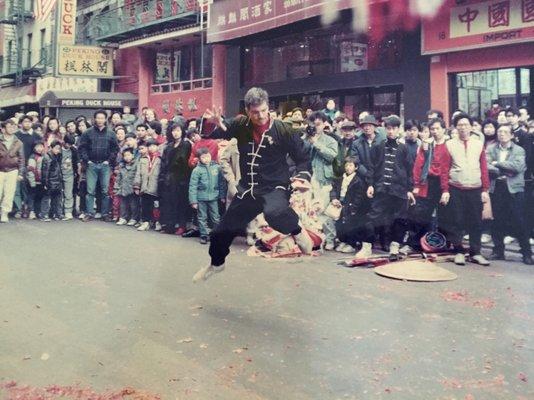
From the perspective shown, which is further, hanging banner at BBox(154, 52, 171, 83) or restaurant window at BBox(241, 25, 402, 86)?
hanging banner at BBox(154, 52, 171, 83)

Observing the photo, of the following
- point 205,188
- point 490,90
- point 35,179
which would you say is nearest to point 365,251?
point 205,188

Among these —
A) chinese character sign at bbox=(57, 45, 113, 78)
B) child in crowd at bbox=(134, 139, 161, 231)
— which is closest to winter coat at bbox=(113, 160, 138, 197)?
child in crowd at bbox=(134, 139, 161, 231)

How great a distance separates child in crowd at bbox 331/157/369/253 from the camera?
740cm

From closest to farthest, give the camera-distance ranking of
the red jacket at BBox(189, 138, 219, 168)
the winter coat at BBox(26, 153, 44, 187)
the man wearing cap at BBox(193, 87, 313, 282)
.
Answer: the man wearing cap at BBox(193, 87, 313, 282) < the red jacket at BBox(189, 138, 219, 168) < the winter coat at BBox(26, 153, 44, 187)

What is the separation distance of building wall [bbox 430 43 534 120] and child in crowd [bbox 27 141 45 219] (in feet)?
21.6

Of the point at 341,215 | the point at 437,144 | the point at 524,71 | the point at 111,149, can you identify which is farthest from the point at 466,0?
the point at 111,149

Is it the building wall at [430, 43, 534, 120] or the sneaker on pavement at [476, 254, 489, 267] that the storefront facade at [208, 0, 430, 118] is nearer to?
the sneaker on pavement at [476, 254, 489, 267]

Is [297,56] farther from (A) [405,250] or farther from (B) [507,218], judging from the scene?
(B) [507,218]

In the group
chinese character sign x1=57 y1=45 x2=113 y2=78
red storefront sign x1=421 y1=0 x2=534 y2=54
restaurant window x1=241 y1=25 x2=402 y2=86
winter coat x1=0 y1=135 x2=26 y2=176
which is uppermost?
chinese character sign x1=57 y1=45 x2=113 y2=78

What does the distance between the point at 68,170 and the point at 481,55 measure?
7.19 m

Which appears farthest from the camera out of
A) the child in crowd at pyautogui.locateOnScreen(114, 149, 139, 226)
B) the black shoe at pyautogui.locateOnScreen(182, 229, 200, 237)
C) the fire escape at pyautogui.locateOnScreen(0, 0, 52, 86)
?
the fire escape at pyautogui.locateOnScreen(0, 0, 52, 86)

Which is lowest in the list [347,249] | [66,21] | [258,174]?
[347,249]

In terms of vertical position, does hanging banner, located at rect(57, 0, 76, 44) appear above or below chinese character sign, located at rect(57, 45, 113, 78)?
above

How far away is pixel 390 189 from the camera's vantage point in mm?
7000
